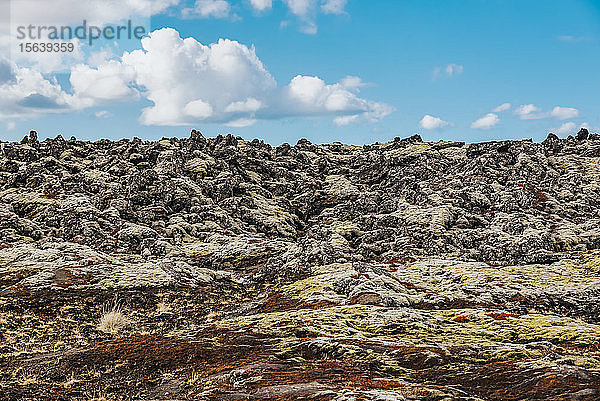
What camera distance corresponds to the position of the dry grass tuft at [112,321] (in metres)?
38.1

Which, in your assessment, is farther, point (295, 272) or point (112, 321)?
point (295, 272)

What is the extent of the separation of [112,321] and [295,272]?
85.1 ft

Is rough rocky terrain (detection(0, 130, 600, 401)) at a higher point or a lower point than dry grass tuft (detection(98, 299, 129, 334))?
higher

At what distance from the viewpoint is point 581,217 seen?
8394 centimetres

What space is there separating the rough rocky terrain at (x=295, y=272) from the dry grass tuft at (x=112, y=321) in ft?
1.13

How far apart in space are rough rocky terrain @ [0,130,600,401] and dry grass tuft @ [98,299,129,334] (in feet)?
1.13

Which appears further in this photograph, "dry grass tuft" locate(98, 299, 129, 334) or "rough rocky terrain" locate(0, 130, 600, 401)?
"dry grass tuft" locate(98, 299, 129, 334)

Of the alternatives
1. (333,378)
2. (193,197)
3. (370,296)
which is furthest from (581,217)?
(333,378)

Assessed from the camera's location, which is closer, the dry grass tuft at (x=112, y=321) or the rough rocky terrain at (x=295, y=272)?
the rough rocky terrain at (x=295, y=272)

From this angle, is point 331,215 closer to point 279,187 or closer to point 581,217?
point 279,187

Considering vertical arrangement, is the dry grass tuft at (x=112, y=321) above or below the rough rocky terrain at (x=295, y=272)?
below

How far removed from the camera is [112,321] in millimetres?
39000

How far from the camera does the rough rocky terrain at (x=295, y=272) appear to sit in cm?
2173

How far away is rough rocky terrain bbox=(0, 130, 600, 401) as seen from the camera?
21734mm
